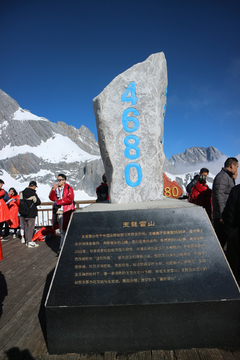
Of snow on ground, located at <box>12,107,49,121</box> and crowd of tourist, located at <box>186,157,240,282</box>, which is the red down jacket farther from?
snow on ground, located at <box>12,107,49,121</box>

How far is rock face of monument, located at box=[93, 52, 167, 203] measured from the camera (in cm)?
334

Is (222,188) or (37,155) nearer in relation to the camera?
(222,188)

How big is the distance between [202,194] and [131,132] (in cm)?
234

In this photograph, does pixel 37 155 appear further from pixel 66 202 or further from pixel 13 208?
pixel 66 202

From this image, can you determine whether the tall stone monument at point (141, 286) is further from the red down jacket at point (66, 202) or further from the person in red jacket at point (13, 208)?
the person in red jacket at point (13, 208)

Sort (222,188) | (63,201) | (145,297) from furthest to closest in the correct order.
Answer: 1. (63,201)
2. (222,188)
3. (145,297)

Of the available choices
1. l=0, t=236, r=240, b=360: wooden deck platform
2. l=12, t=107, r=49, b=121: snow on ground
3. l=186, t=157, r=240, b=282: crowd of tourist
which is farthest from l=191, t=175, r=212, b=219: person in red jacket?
l=12, t=107, r=49, b=121: snow on ground

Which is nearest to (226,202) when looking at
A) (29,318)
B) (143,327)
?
(143,327)

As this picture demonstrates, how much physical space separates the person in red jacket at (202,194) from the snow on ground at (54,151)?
135ft

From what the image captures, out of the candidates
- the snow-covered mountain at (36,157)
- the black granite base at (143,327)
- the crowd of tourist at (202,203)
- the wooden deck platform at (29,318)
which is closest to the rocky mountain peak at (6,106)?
the snow-covered mountain at (36,157)

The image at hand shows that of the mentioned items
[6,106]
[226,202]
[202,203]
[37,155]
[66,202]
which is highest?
[6,106]

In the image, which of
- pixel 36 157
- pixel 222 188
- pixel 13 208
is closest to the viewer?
pixel 222 188

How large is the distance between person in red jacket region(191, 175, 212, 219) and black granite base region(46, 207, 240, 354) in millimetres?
2811

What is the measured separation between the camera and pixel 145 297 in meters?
1.72
